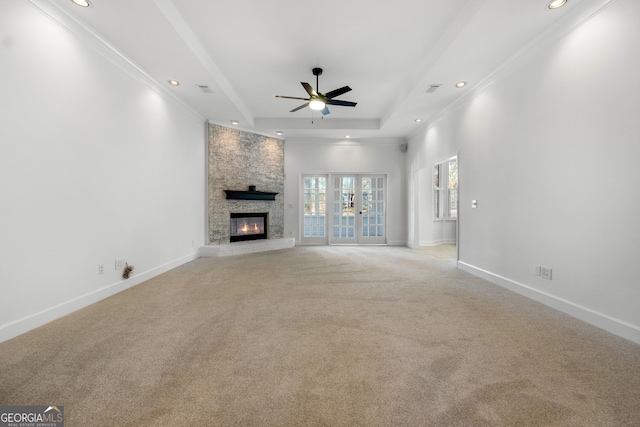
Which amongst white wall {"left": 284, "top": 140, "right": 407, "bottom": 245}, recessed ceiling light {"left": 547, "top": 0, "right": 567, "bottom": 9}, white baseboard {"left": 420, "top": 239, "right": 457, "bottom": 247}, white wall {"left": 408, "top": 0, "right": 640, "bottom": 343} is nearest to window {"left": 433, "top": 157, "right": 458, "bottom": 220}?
white baseboard {"left": 420, "top": 239, "right": 457, "bottom": 247}

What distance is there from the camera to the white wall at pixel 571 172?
2354 mm

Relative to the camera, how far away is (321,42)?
3.72 m

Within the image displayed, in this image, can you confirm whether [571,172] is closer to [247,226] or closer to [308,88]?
[308,88]

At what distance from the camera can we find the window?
8625 mm

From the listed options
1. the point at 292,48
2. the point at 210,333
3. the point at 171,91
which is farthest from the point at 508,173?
the point at 171,91

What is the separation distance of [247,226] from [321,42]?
484 centimetres

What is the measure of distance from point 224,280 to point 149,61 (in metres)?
3.18

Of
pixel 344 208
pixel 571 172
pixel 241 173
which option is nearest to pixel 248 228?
pixel 241 173

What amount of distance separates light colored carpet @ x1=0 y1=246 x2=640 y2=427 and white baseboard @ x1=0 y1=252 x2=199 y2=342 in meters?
0.08

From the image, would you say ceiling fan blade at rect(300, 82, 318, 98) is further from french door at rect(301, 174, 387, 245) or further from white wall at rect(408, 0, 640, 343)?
french door at rect(301, 174, 387, 245)

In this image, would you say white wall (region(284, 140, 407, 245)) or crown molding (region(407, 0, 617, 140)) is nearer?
crown molding (region(407, 0, 617, 140))

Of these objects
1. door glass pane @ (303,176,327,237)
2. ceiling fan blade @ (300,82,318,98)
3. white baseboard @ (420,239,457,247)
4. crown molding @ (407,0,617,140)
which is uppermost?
crown molding @ (407,0,617,140)

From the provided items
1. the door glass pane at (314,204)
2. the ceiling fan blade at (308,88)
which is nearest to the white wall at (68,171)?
the ceiling fan blade at (308,88)

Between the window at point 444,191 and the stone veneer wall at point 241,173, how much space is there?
4752 millimetres
